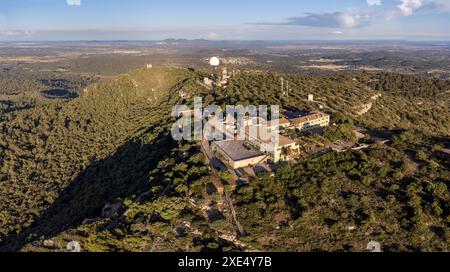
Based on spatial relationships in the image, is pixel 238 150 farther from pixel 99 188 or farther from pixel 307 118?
pixel 99 188

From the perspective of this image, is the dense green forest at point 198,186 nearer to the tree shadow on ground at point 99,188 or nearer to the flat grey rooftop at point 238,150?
the tree shadow on ground at point 99,188

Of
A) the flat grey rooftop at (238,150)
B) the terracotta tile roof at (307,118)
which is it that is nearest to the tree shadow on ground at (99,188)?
the flat grey rooftop at (238,150)

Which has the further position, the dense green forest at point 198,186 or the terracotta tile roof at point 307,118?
the terracotta tile roof at point 307,118

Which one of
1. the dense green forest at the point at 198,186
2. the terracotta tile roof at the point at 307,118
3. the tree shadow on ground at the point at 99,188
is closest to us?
the dense green forest at the point at 198,186

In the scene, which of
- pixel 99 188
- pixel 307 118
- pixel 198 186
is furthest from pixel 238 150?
pixel 99 188
